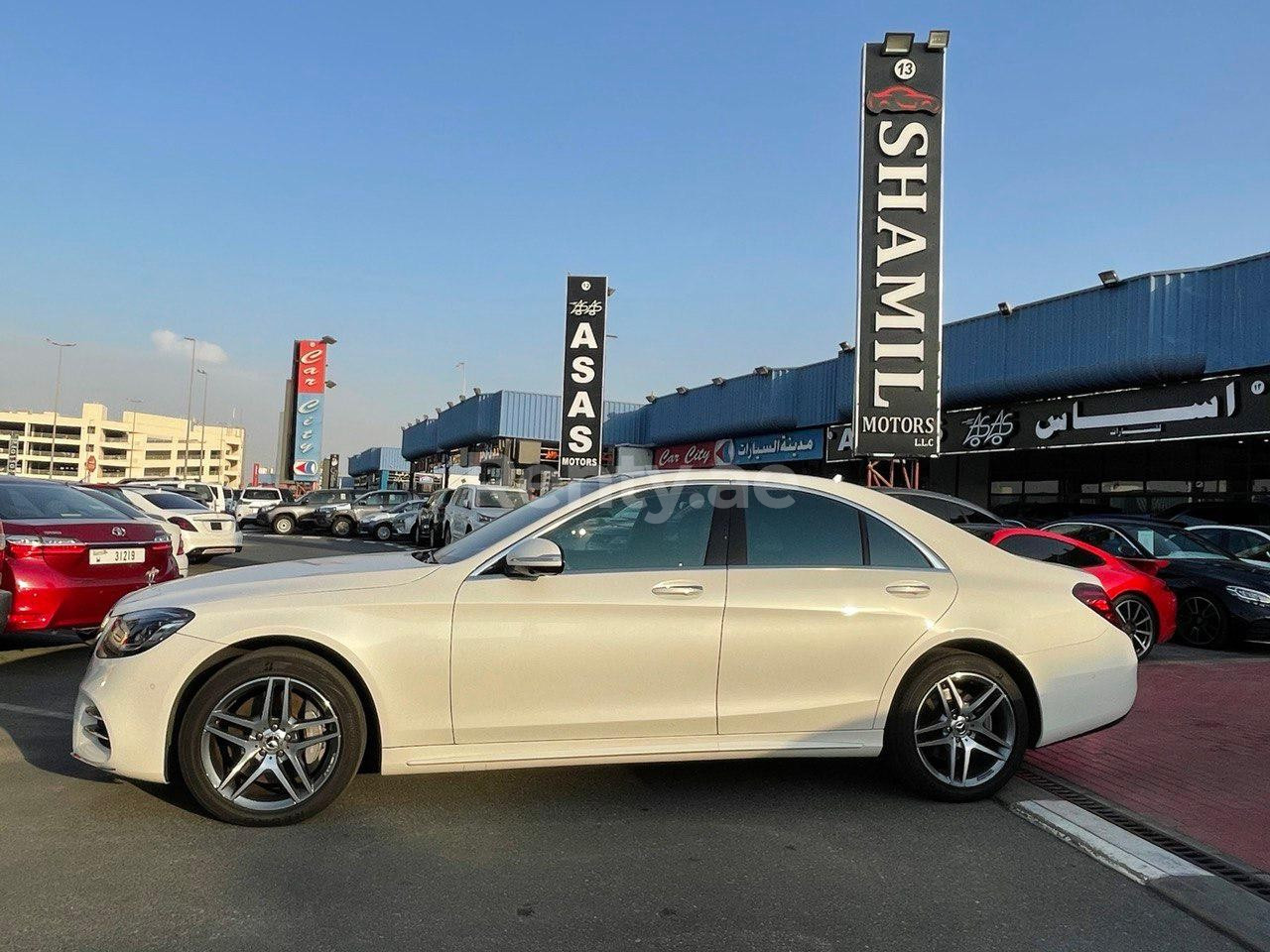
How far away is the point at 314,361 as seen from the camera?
7319 cm

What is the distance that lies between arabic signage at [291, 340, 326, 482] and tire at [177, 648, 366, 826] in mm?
68931

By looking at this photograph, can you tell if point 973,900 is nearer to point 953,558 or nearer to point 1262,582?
point 953,558

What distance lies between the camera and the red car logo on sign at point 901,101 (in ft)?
54.4

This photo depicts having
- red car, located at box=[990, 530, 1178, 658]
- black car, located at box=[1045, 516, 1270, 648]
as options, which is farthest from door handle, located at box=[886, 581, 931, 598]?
black car, located at box=[1045, 516, 1270, 648]

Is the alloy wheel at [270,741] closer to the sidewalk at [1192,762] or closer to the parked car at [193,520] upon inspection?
the sidewalk at [1192,762]

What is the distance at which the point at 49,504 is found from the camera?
799cm

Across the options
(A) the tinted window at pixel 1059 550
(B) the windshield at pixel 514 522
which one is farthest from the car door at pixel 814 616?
(A) the tinted window at pixel 1059 550

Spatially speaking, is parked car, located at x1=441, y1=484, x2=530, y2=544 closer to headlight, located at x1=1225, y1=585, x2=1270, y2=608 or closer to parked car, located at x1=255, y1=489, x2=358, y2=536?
parked car, located at x1=255, y1=489, x2=358, y2=536

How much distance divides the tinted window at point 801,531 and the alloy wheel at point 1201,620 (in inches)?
326

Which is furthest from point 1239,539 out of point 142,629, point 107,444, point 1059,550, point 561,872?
point 107,444

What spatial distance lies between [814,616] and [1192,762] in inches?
107

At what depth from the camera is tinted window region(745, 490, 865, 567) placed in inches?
181

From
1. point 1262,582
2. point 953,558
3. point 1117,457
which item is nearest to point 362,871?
point 953,558

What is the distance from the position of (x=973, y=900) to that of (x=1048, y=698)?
4.96 ft
